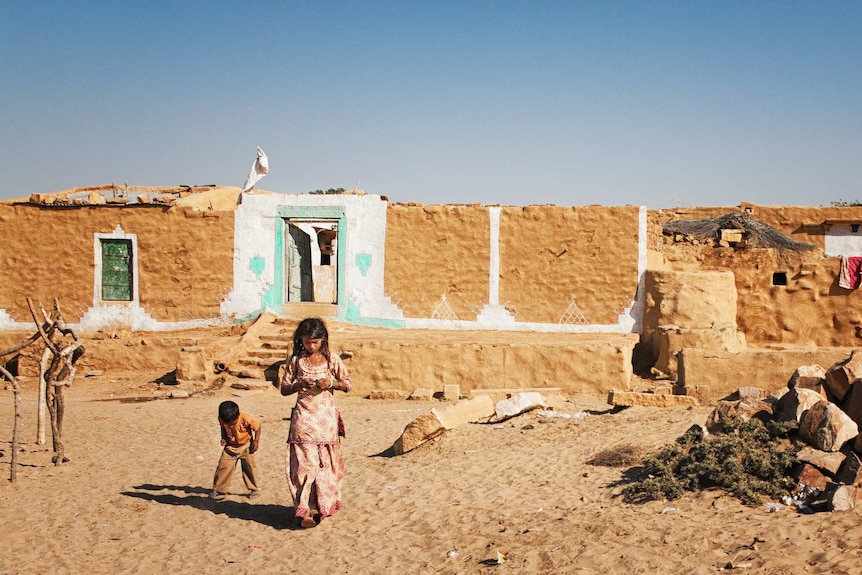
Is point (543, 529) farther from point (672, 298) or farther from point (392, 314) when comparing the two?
point (392, 314)

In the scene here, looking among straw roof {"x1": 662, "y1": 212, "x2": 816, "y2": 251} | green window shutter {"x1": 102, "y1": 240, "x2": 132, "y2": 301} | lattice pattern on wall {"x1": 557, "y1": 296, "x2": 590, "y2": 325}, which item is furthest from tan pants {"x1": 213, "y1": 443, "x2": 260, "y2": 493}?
straw roof {"x1": 662, "y1": 212, "x2": 816, "y2": 251}

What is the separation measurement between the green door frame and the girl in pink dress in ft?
33.2

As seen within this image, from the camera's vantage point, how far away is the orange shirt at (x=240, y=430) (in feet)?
21.9

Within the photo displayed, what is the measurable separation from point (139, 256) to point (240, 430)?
10.9 m

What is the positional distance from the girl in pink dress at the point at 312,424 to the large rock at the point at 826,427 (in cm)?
362

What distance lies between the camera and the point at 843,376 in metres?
6.89

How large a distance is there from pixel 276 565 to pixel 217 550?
22.4 inches

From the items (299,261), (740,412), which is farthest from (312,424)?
(299,261)

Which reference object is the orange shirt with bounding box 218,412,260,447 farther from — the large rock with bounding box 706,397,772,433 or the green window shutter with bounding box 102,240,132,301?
the green window shutter with bounding box 102,240,132,301

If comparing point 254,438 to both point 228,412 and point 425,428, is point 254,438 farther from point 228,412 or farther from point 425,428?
point 425,428

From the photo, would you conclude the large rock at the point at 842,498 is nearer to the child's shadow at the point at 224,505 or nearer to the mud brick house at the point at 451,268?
the child's shadow at the point at 224,505

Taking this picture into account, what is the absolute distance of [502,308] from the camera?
51.2 feet

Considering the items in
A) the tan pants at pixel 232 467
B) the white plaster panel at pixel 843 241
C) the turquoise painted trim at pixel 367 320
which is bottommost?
the tan pants at pixel 232 467

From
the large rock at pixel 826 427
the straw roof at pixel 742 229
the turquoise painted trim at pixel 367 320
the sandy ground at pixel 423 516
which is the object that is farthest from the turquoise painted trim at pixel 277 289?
the large rock at pixel 826 427
